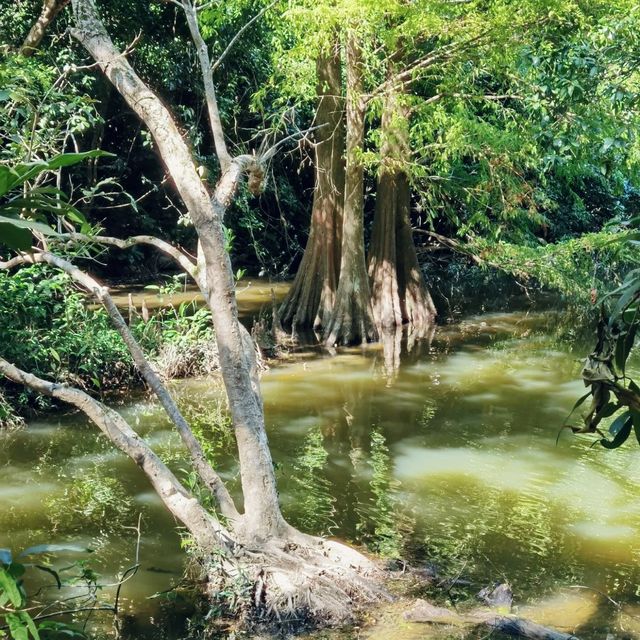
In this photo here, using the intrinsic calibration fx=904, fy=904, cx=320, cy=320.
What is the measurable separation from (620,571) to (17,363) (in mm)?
5766

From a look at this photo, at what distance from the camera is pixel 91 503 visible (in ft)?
22.2

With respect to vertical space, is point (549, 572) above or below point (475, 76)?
below

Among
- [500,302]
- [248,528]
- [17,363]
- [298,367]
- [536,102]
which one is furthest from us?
[500,302]

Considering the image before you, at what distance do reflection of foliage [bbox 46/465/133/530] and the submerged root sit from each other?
166 centimetres

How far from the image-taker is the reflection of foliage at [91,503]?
6.39m

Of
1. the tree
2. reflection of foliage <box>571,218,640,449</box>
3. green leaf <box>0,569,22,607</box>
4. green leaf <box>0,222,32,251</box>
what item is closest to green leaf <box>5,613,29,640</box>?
green leaf <box>0,569,22,607</box>

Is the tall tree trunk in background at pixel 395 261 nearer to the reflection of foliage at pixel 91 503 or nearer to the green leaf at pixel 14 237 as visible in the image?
the reflection of foliage at pixel 91 503

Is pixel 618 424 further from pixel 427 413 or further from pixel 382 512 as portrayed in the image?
pixel 427 413

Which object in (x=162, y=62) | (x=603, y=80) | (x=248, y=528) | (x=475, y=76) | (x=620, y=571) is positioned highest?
(x=162, y=62)

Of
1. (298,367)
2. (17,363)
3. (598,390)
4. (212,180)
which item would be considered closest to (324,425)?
(298,367)

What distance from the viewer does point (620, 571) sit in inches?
226

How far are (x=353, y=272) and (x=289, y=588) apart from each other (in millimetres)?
7980

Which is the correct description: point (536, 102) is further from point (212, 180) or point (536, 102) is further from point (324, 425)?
point (212, 180)

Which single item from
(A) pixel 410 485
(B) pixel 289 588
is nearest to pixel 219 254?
(B) pixel 289 588
